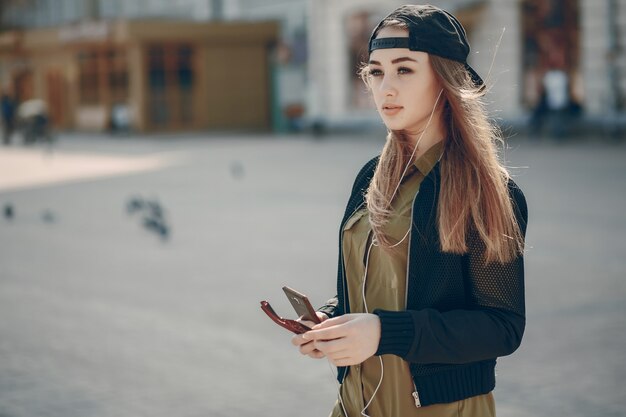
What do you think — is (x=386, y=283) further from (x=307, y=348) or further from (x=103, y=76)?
(x=103, y=76)

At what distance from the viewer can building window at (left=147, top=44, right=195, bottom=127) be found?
4150cm

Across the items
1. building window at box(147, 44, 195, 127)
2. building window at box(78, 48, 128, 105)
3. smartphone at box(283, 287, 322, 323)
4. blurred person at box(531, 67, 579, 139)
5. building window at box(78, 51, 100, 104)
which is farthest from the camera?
building window at box(78, 51, 100, 104)

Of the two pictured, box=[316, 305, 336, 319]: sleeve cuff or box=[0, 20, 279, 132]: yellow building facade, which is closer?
box=[316, 305, 336, 319]: sleeve cuff

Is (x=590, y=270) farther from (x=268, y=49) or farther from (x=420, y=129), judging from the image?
(x=268, y=49)

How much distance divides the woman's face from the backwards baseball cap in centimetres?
2

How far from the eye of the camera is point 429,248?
2270mm

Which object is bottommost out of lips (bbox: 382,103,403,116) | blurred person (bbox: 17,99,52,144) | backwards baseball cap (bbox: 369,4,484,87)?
blurred person (bbox: 17,99,52,144)

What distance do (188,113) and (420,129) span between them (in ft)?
133

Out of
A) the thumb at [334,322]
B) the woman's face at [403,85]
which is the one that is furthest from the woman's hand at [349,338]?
the woman's face at [403,85]

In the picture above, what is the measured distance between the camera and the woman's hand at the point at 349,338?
2.17m

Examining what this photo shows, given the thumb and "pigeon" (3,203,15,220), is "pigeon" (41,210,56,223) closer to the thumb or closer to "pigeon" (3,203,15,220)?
A: "pigeon" (3,203,15,220)

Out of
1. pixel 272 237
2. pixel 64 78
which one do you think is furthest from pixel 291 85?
pixel 272 237

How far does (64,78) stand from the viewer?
48094 millimetres

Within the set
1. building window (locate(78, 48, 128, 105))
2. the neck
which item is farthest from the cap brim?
building window (locate(78, 48, 128, 105))
